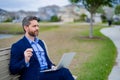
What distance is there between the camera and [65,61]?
523 cm

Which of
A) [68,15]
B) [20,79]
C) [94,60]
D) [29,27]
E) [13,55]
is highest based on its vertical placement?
[29,27]

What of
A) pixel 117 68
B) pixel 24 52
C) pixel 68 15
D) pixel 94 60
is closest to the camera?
pixel 24 52

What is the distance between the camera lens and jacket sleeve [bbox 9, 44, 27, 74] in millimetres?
4754

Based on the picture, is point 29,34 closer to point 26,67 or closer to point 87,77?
point 26,67

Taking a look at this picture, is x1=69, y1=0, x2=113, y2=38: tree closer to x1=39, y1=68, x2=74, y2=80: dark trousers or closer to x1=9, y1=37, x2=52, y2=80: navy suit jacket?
x1=39, y1=68, x2=74, y2=80: dark trousers

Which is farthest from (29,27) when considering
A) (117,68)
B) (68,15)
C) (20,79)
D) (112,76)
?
(68,15)

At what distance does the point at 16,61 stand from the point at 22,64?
0.35ft

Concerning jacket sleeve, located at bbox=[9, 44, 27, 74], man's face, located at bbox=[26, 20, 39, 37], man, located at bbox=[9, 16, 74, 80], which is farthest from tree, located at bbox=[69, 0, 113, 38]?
jacket sleeve, located at bbox=[9, 44, 27, 74]

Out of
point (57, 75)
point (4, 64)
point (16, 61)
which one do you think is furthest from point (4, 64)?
Result: point (57, 75)

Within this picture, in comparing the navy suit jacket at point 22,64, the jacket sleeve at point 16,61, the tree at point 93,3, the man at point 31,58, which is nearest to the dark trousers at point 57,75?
the man at point 31,58

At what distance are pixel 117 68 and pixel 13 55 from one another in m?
5.22

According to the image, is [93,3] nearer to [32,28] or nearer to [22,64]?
[32,28]

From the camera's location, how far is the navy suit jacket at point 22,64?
4777 millimetres

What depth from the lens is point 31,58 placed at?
4.96 metres
